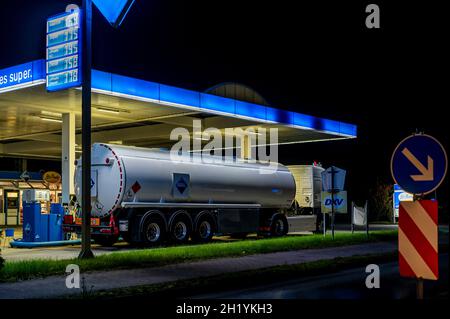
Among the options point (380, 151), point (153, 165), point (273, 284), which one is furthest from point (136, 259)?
point (380, 151)

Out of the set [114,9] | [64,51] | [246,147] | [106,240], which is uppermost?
[114,9]

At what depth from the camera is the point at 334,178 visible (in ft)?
72.9

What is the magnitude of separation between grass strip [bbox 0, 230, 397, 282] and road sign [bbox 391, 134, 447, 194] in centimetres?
779

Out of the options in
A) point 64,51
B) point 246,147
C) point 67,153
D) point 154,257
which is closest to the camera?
point 154,257

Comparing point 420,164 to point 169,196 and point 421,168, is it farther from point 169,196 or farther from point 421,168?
point 169,196

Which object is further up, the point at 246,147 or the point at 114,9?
the point at 114,9

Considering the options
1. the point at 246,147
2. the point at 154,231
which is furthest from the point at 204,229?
the point at 246,147

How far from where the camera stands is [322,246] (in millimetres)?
20797

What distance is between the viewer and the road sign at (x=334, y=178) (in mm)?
21969

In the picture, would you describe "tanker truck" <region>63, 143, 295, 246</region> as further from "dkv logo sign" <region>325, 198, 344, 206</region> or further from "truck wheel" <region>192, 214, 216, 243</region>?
"dkv logo sign" <region>325, 198, 344, 206</region>

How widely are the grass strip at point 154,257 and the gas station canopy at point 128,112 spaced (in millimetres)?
7031

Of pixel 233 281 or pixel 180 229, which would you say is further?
pixel 180 229

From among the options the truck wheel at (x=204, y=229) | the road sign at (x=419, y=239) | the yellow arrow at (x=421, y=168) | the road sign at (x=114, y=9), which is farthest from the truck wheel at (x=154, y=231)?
the yellow arrow at (x=421, y=168)

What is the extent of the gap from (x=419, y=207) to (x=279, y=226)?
820 inches
